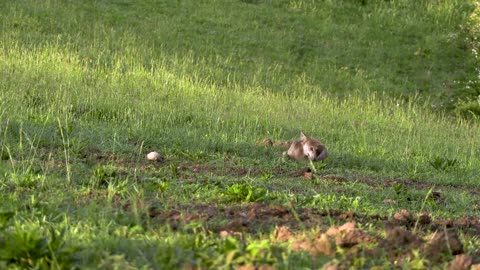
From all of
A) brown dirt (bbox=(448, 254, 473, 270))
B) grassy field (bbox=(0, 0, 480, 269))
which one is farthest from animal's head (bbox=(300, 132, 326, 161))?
brown dirt (bbox=(448, 254, 473, 270))

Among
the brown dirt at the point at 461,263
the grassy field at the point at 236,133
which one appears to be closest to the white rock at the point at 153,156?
the grassy field at the point at 236,133

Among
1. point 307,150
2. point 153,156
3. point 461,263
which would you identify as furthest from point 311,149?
point 461,263

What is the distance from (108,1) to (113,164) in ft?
41.5

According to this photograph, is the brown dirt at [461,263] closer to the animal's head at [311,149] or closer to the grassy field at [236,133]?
the grassy field at [236,133]

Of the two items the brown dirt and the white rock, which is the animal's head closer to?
the white rock

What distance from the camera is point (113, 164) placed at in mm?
6445

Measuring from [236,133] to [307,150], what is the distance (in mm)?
1871

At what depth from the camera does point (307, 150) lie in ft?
26.2

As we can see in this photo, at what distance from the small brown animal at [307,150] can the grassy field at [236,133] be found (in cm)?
19

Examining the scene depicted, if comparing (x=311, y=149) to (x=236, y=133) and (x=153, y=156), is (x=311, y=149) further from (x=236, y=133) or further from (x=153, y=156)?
(x=236, y=133)

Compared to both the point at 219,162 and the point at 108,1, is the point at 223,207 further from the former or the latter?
the point at 108,1

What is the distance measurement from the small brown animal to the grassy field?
0.61 ft

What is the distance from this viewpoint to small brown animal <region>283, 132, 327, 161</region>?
799cm

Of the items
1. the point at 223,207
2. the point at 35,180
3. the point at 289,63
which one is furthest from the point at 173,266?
the point at 289,63
